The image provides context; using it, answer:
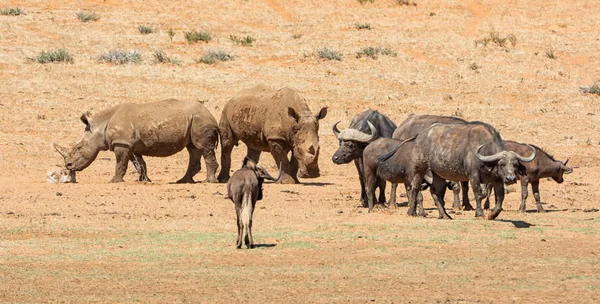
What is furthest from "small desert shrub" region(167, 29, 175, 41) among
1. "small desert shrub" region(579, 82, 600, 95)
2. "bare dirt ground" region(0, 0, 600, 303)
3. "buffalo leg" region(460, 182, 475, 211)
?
"buffalo leg" region(460, 182, 475, 211)

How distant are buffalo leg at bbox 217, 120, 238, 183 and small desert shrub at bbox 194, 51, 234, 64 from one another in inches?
472

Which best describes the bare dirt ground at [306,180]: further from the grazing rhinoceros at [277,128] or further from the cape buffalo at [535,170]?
the grazing rhinoceros at [277,128]

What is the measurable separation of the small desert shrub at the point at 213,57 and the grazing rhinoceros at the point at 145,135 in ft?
41.9

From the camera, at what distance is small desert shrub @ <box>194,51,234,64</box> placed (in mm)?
38594

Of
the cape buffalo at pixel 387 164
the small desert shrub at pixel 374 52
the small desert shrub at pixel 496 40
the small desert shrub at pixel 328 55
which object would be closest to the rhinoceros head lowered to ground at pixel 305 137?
the cape buffalo at pixel 387 164

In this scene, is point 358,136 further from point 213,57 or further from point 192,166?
point 213,57

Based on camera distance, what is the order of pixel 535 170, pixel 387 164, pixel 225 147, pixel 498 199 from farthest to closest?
pixel 225 147, pixel 535 170, pixel 387 164, pixel 498 199

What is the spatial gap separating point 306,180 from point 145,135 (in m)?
3.85

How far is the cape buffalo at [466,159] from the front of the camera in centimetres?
1825

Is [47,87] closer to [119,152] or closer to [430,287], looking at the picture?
[119,152]

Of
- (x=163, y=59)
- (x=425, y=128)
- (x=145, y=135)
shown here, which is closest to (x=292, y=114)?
(x=145, y=135)

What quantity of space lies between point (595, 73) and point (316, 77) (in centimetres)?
929

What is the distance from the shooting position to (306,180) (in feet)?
88.0

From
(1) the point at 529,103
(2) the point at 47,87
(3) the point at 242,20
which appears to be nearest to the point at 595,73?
(1) the point at 529,103
